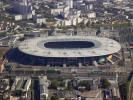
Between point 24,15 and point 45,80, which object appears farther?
point 24,15

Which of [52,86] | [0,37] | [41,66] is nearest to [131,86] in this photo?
[52,86]

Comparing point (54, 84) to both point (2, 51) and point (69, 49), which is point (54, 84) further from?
point (2, 51)

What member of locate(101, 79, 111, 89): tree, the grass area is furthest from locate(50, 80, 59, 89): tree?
the grass area

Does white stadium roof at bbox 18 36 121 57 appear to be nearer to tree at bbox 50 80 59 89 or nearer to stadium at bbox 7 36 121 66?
stadium at bbox 7 36 121 66

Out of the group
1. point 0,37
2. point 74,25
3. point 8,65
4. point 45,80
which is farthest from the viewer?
point 74,25

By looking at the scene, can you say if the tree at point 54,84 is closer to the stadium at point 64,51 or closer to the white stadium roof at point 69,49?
the stadium at point 64,51

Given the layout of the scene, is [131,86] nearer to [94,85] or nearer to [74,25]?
[94,85]

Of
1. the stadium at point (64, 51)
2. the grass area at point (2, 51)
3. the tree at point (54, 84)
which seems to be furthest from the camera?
the grass area at point (2, 51)

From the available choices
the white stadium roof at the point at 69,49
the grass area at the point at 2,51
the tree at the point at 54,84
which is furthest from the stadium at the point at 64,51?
the tree at the point at 54,84
